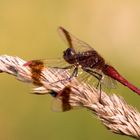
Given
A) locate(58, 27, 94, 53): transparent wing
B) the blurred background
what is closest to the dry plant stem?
locate(58, 27, 94, 53): transparent wing

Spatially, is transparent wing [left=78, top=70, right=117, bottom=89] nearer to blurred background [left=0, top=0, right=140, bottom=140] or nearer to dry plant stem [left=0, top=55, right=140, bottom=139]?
dry plant stem [left=0, top=55, right=140, bottom=139]

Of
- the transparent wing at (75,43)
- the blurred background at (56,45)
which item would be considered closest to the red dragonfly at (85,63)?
the transparent wing at (75,43)

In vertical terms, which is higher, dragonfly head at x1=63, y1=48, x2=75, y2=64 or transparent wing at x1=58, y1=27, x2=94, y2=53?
transparent wing at x1=58, y1=27, x2=94, y2=53

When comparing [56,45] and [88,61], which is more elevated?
[88,61]

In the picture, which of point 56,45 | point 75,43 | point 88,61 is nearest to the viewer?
point 88,61

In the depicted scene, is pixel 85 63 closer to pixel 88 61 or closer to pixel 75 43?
pixel 88 61

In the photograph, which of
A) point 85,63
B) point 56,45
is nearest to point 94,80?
point 85,63
